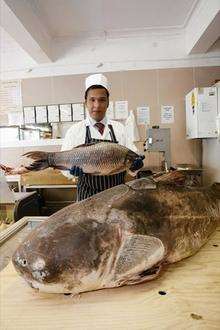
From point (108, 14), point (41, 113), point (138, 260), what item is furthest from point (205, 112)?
point (138, 260)

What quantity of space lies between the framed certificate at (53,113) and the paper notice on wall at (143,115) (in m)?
1.38

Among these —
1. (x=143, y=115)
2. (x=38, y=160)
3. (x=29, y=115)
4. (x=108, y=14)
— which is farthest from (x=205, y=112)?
(x=38, y=160)

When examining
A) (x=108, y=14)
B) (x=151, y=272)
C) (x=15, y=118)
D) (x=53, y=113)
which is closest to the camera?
(x=151, y=272)

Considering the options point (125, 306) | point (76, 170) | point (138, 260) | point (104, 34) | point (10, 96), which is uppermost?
point (104, 34)

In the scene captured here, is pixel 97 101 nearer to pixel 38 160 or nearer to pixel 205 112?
pixel 38 160

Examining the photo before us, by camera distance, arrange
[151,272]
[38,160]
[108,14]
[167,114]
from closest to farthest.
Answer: [151,272], [38,160], [108,14], [167,114]

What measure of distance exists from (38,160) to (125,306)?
24.4 inches

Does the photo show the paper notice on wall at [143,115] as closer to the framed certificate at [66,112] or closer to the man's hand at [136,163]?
the framed certificate at [66,112]

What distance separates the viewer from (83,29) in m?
3.94

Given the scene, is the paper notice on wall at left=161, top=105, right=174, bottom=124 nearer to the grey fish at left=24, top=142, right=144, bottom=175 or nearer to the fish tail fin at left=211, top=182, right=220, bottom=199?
the fish tail fin at left=211, top=182, right=220, bottom=199

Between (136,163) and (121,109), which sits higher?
(121,109)

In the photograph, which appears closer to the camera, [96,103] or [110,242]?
[110,242]

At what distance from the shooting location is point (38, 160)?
1051 mm

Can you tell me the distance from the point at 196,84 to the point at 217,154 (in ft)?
4.49
